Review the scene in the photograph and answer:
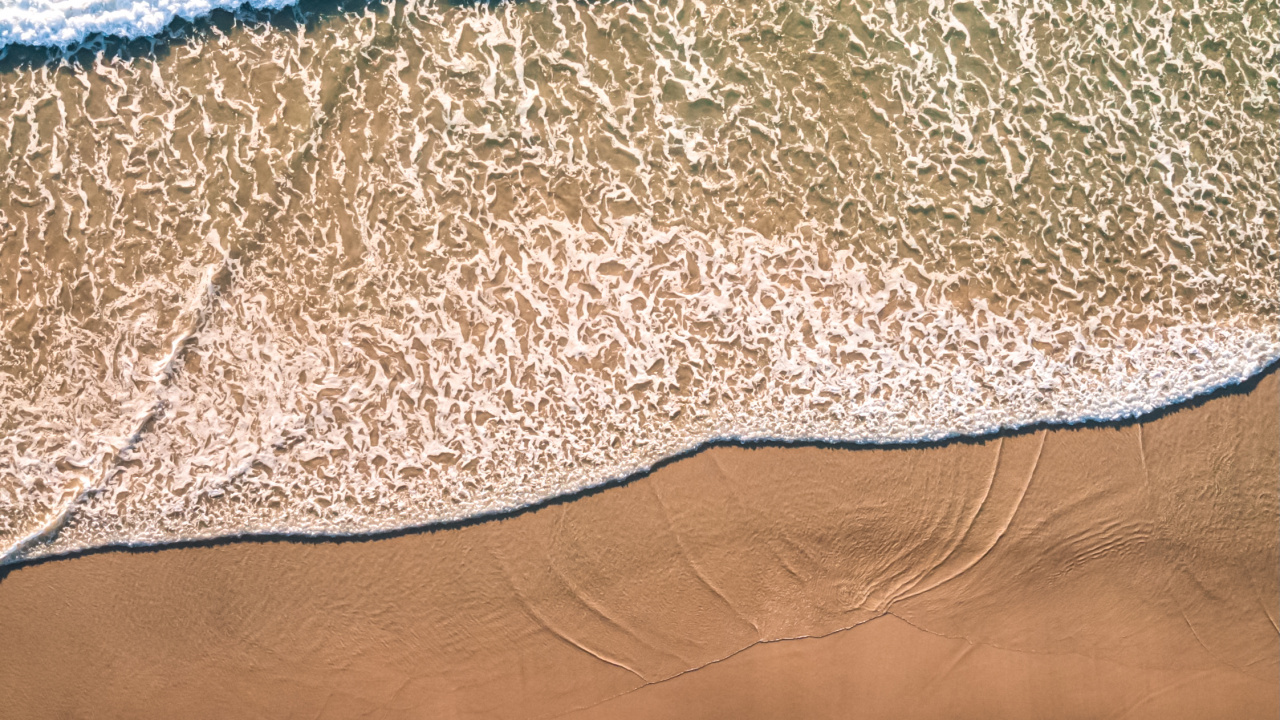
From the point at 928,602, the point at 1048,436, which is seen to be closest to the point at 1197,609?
the point at 1048,436

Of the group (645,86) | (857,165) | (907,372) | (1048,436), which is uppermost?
(645,86)

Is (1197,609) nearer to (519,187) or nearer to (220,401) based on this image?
(519,187)

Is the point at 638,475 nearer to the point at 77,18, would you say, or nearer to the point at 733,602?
the point at 733,602

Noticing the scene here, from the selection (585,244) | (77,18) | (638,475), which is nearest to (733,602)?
(638,475)

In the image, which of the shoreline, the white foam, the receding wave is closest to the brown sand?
the shoreline

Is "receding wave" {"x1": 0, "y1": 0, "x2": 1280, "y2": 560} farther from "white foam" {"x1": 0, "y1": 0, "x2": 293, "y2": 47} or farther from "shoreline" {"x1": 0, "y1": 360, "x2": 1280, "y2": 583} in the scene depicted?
"white foam" {"x1": 0, "y1": 0, "x2": 293, "y2": 47}

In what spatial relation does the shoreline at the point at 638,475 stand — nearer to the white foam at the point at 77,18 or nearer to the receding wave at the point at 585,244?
the receding wave at the point at 585,244

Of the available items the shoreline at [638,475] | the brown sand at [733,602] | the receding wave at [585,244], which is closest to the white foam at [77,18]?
the receding wave at [585,244]
